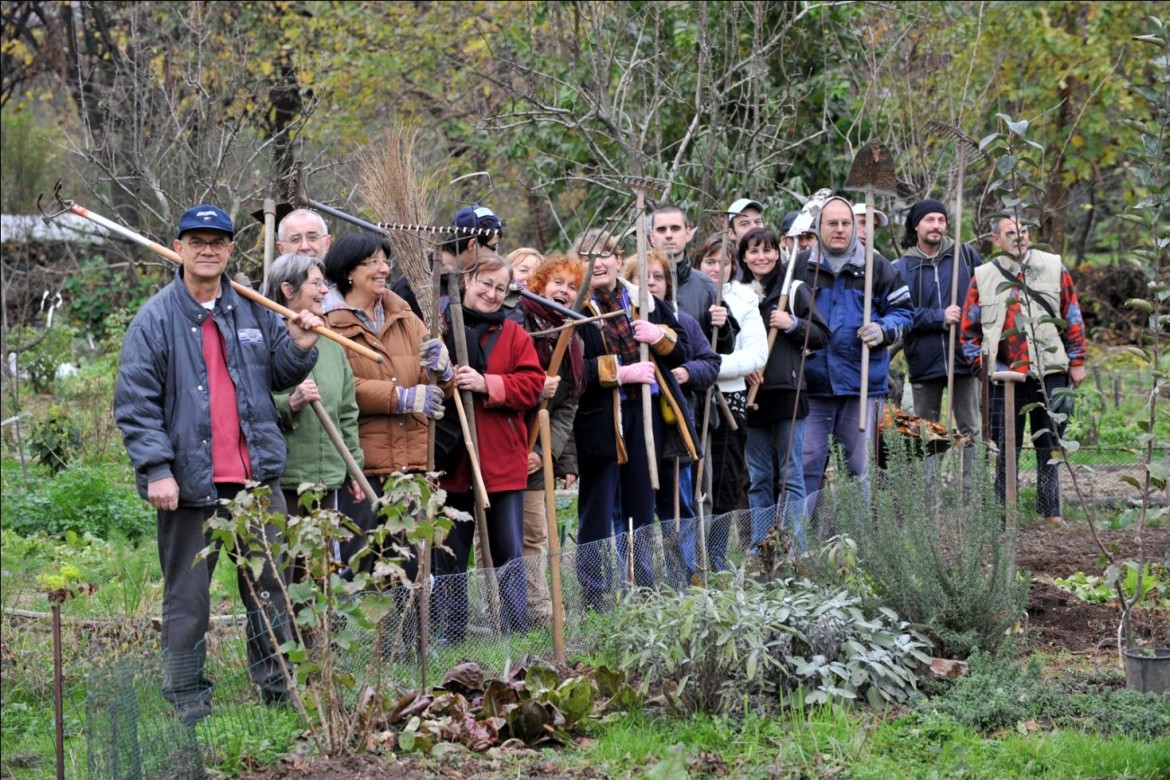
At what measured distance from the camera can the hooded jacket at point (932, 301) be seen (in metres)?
9.85

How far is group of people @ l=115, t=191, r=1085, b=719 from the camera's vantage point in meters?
5.74

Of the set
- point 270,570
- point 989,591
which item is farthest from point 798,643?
point 270,570

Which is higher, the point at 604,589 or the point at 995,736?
the point at 604,589

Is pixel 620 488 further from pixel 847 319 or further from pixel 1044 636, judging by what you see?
pixel 1044 636

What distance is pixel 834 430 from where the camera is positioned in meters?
8.98

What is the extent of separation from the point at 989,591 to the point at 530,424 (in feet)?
8.25

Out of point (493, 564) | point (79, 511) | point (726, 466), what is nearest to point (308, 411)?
point (493, 564)

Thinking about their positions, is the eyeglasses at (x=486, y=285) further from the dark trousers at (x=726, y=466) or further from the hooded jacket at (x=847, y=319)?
the hooded jacket at (x=847, y=319)

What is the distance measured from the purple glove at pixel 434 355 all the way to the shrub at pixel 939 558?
74.5 inches

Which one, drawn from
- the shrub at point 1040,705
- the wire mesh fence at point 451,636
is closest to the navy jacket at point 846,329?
the wire mesh fence at point 451,636

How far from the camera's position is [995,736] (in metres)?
5.38

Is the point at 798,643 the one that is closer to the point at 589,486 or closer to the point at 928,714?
the point at 928,714

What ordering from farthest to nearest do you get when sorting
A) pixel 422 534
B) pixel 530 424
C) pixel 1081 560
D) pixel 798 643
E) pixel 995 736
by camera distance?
pixel 1081 560
pixel 530 424
pixel 798 643
pixel 995 736
pixel 422 534

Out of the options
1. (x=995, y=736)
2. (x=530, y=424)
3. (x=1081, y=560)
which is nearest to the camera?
(x=995, y=736)
